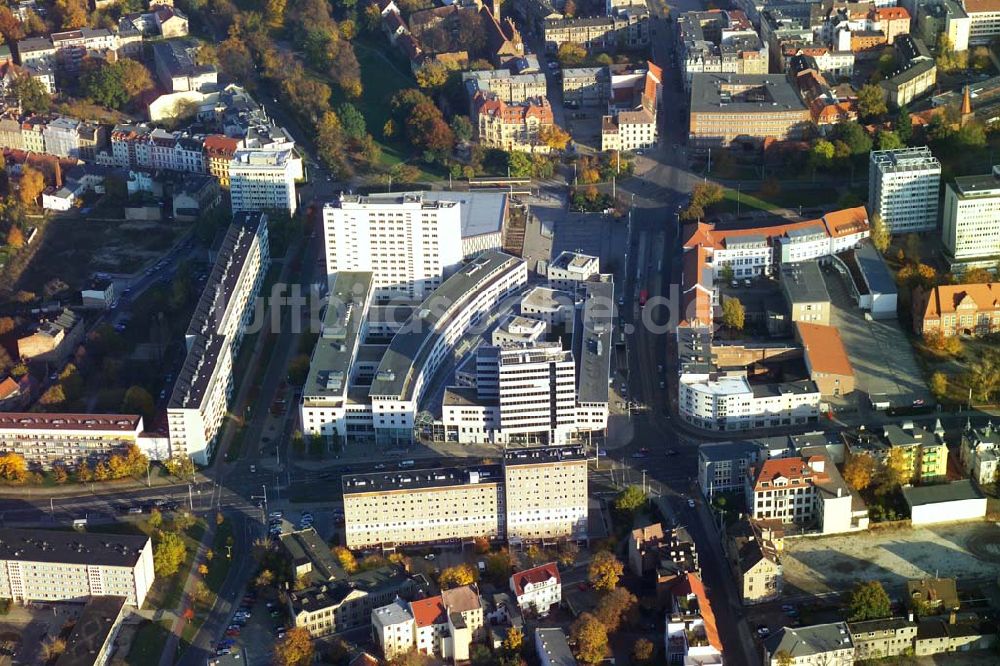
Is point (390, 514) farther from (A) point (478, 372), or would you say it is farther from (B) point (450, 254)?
(B) point (450, 254)

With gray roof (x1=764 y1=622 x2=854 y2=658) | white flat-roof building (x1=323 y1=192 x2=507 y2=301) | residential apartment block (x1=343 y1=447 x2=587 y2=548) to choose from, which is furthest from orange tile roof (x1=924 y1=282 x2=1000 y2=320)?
white flat-roof building (x1=323 y1=192 x2=507 y2=301)

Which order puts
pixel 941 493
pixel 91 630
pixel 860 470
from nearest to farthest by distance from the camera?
1. pixel 91 630
2. pixel 941 493
3. pixel 860 470

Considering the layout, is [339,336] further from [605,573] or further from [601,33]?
[601,33]

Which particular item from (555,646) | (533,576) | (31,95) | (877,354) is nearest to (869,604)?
(555,646)

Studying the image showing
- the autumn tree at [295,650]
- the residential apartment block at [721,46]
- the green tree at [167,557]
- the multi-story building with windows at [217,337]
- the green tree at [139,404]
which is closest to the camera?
the autumn tree at [295,650]

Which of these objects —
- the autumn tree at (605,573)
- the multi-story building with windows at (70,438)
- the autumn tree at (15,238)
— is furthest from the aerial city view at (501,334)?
the autumn tree at (15,238)

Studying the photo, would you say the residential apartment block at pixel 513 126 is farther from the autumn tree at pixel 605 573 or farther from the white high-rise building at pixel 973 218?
the autumn tree at pixel 605 573
